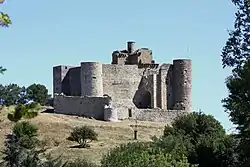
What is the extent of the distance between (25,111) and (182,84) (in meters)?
59.0

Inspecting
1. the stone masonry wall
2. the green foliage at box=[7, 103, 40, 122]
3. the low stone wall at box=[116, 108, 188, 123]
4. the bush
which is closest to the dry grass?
the bush

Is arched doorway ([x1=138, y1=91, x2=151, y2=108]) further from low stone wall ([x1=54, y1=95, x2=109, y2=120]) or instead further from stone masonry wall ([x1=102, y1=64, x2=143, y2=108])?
low stone wall ([x1=54, y1=95, x2=109, y2=120])

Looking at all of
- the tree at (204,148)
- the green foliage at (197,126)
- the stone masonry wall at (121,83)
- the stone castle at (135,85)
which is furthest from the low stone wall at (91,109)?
the tree at (204,148)

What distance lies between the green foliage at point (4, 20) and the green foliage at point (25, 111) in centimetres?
85

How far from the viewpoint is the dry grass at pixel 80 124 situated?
4162 cm

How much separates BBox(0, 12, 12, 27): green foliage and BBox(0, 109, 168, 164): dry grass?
3304cm

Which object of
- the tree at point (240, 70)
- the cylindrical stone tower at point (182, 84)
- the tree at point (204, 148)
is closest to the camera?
the tree at point (240, 70)

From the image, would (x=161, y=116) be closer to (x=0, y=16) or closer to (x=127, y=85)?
(x=127, y=85)

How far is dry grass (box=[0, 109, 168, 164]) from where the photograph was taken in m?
41.6

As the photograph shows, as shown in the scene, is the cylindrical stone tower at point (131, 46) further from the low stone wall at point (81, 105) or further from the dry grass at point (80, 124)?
the dry grass at point (80, 124)

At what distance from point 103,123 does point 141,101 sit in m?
11.1

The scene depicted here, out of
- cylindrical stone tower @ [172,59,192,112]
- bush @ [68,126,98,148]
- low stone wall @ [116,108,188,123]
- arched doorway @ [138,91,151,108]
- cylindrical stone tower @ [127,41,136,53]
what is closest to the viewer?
bush @ [68,126,98,148]

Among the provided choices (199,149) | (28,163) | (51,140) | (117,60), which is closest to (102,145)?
(51,140)

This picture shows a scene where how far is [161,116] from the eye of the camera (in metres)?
60.6
